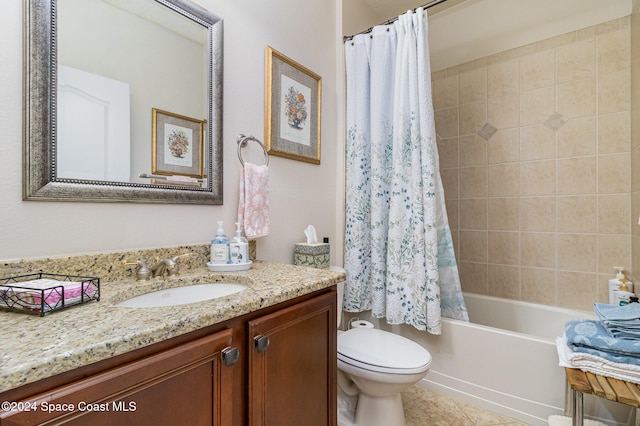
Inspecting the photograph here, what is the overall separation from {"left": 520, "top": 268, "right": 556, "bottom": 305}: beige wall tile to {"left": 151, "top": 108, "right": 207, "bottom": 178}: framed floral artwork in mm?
2363

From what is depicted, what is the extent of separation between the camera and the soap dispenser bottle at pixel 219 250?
120cm

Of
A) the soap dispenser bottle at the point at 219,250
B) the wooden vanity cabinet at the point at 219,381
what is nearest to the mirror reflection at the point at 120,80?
the soap dispenser bottle at the point at 219,250

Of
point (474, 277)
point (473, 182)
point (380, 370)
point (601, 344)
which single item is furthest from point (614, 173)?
point (380, 370)

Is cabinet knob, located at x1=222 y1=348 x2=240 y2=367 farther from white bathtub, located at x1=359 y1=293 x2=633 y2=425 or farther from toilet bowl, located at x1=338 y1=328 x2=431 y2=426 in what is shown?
white bathtub, located at x1=359 y1=293 x2=633 y2=425

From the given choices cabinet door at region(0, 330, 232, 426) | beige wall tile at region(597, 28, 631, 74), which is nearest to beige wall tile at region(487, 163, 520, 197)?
beige wall tile at region(597, 28, 631, 74)

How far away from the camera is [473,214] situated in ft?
8.13

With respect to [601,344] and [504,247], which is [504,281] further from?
[601,344]

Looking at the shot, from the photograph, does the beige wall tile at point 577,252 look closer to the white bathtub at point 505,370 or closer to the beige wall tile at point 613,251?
the beige wall tile at point 613,251

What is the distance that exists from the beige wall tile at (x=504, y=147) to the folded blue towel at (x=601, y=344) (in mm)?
1436

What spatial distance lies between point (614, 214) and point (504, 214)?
61 centimetres

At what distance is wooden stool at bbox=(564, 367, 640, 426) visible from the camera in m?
0.94

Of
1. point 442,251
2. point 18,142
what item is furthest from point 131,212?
point 442,251

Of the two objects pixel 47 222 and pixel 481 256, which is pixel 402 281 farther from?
pixel 47 222

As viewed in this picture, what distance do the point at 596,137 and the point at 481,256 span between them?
43.3 inches
